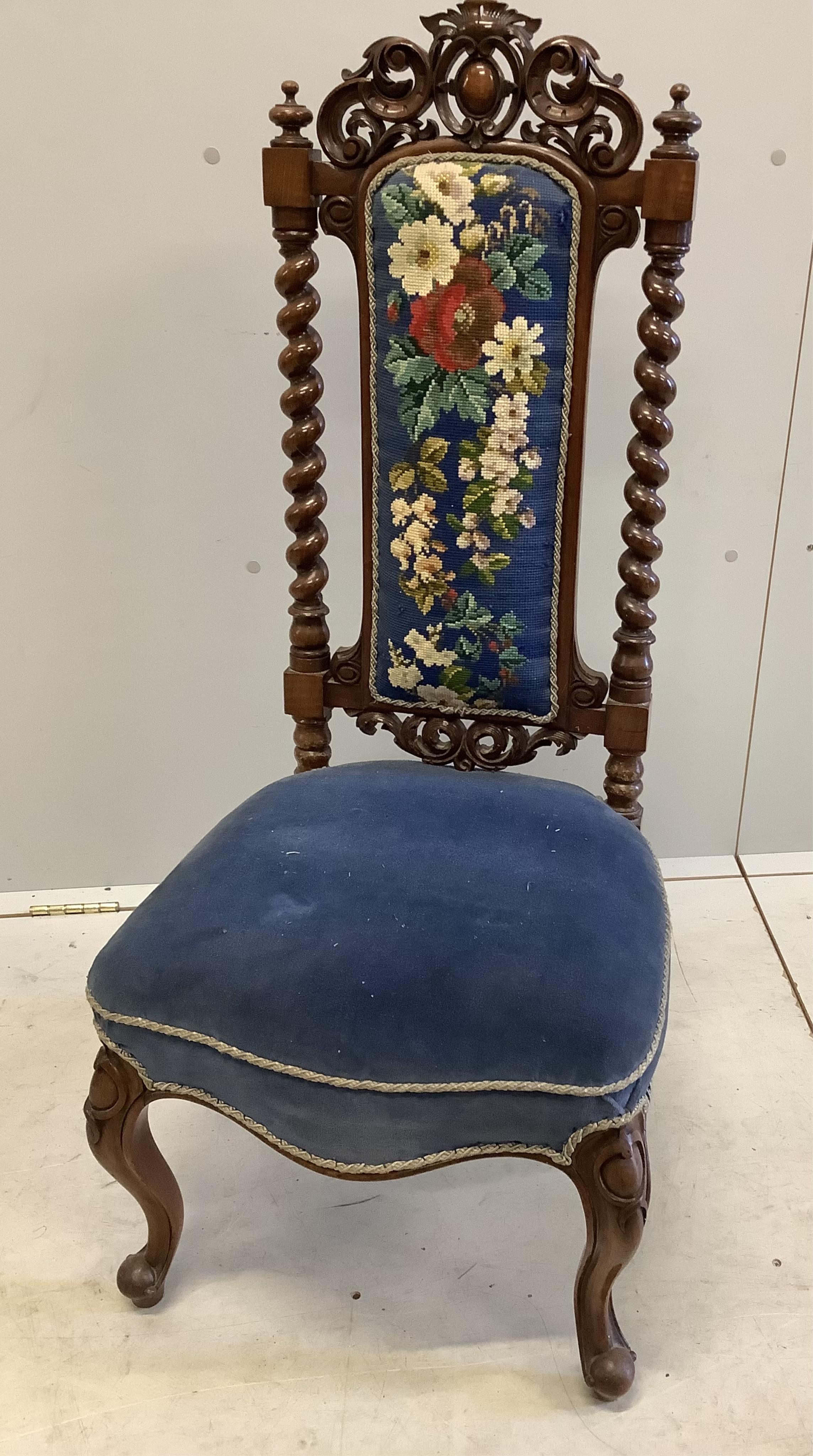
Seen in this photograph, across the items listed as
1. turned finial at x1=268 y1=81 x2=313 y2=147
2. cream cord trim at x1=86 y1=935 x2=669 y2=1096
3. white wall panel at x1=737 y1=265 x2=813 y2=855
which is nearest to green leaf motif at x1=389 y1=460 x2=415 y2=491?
turned finial at x1=268 y1=81 x2=313 y2=147

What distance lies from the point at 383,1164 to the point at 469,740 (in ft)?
1.61

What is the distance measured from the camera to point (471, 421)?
1238 mm

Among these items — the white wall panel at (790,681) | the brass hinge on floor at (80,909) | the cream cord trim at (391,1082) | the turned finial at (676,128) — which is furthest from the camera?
the brass hinge on floor at (80,909)

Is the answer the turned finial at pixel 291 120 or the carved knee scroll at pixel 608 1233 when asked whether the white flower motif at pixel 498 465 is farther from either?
the carved knee scroll at pixel 608 1233

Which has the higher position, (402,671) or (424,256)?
(424,256)

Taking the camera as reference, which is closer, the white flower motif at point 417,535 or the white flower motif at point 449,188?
the white flower motif at point 449,188

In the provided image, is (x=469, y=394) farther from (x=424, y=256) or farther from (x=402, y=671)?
(x=402, y=671)

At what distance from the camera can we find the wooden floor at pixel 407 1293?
119cm

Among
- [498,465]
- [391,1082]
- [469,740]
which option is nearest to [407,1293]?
[391,1082]

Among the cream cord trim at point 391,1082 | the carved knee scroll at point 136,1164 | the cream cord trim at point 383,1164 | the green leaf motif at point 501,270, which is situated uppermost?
the green leaf motif at point 501,270

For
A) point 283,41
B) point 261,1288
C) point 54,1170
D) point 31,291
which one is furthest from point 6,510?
point 261,1288

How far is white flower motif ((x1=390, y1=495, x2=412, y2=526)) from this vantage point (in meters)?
1.29

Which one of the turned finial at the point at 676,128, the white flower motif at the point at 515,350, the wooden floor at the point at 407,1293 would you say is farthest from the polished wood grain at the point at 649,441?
the wooden floor at the point at 407,1293

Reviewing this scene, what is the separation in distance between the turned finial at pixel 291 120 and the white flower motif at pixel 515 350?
0.28 m
